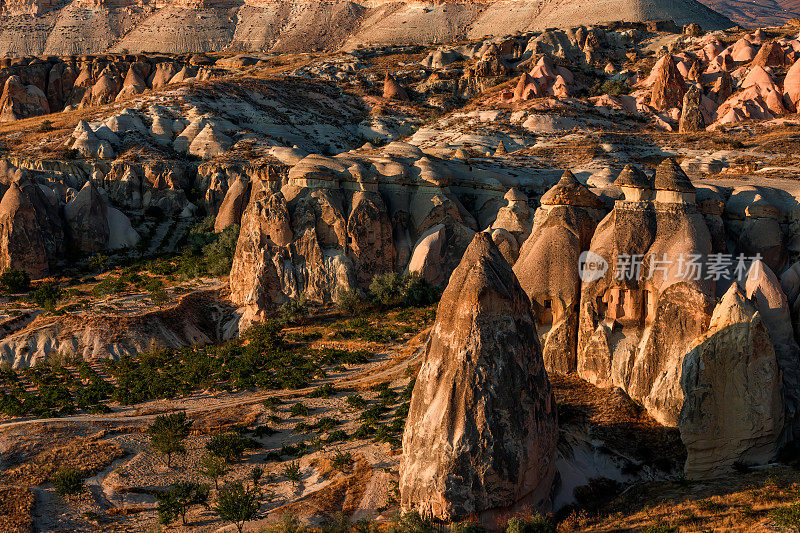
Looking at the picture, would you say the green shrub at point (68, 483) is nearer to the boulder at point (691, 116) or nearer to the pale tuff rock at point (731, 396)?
the pale tuff rock at point (731, 396)

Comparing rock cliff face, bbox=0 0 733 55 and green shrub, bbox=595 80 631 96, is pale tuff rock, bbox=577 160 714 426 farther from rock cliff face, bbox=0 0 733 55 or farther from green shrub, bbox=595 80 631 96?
rock cliff face, bbox=0 0 733 55

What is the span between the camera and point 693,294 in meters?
18.7

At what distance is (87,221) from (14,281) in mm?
7372

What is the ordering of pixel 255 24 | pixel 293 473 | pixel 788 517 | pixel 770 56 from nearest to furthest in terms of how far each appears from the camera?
pixel 788 517
pixel 293 473
pixel 770 56
pixel 255 24

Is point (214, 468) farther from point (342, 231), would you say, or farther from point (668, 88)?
point (668, 88)

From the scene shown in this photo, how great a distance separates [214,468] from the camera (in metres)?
18.6

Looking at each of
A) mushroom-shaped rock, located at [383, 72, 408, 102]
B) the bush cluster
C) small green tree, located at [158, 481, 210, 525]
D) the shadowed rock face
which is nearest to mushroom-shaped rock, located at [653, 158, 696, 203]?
the shadowed rock face

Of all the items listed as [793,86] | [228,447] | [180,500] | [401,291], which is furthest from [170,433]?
[793,86]

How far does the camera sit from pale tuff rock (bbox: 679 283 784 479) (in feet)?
56.3

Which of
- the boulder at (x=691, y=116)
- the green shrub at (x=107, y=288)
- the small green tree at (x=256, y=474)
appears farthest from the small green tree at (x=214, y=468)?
the boulder at (x=691, y=116)

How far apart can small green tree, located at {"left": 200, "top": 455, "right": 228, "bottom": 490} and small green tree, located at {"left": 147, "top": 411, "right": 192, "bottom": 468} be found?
1005 mm

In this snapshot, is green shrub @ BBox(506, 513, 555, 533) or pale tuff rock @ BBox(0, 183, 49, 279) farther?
pale tuff rock @ BBox(0, 183, 49, 279)

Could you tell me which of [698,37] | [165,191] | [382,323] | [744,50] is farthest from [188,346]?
[698,37]

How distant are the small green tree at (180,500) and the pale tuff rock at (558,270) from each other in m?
9.97
